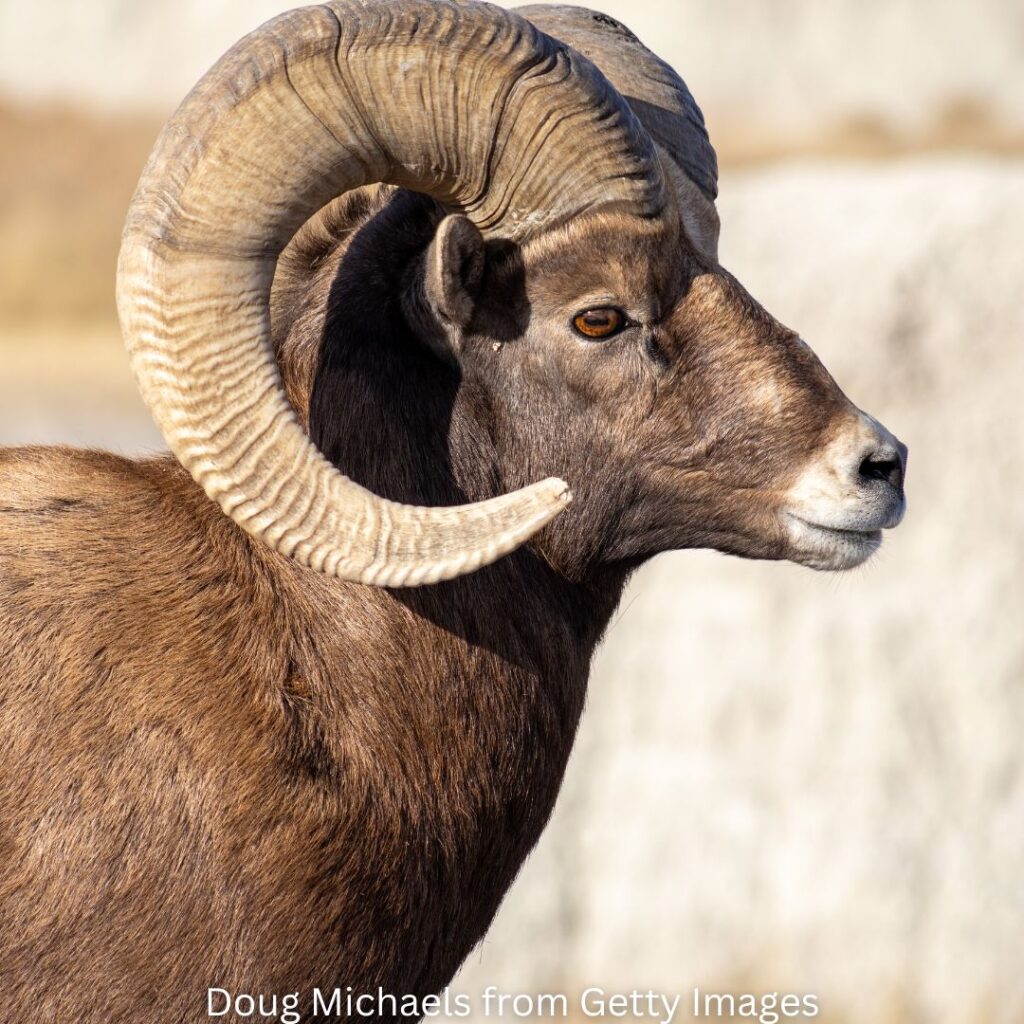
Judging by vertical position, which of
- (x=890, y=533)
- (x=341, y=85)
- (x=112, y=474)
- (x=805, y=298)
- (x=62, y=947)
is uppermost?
(x=805, y=298)

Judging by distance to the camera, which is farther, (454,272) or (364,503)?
(454,272)

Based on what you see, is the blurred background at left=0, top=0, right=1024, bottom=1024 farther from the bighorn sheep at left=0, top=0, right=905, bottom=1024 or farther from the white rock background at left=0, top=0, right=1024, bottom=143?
the white rock background at left=0, top=0, right=1024, bottom=143

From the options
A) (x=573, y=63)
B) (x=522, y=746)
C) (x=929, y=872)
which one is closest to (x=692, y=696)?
(x=929, y=872)

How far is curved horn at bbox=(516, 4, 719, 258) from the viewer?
520cm

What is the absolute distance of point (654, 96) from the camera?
526 cm

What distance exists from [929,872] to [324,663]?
7.37 metres

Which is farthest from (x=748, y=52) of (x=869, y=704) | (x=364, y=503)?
(x=364, y=503)

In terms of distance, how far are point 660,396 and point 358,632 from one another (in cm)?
106


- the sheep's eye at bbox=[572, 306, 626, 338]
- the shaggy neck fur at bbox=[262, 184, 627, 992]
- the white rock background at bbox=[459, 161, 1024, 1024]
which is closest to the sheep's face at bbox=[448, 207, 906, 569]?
the sheep's eye at bbox=[572, 306, 626, 338]

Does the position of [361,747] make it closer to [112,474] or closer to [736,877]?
[112,474]

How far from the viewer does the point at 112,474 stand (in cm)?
475

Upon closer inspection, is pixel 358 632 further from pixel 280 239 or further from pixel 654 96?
pixel 654 96

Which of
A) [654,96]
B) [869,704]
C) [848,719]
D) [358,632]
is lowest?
[358,632]

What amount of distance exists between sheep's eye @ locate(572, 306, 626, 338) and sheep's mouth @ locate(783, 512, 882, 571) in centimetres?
73
